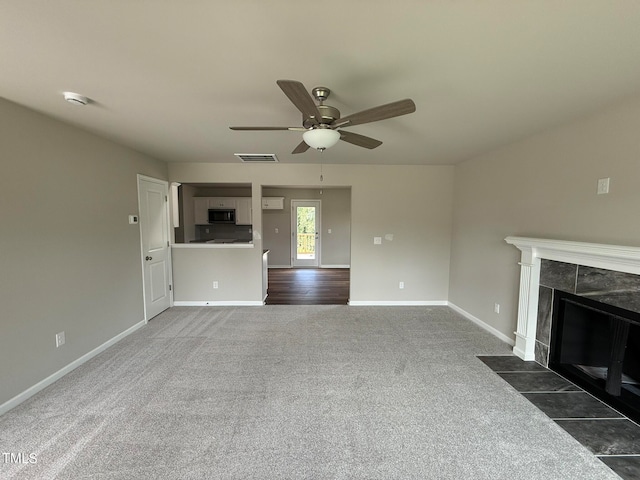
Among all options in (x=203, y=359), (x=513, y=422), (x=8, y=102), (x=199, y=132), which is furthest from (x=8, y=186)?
(x=513, y=422)

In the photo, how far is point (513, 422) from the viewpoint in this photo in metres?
1.90

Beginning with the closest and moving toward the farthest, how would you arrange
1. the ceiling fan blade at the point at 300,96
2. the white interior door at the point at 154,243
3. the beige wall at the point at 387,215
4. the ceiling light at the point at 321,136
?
the ceiling fan blade at the point at 300,96 < the ceiling light at the point at 321,136 < the white interior door at the point at 154,243 < the beige wall at the point at 387,215

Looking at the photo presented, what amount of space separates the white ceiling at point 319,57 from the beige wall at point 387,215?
187cm

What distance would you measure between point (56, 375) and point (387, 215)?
4.40 metres

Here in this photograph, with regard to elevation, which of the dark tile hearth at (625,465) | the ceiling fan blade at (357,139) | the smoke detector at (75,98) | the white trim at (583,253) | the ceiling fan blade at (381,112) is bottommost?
the dark tile hearth at (625,465)

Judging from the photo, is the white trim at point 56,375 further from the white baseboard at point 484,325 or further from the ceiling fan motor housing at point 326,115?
the white baseboard at point 484,325

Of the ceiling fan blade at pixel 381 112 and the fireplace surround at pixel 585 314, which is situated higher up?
the ceiling fan blade at pixel 381 112

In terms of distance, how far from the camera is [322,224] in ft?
25.9

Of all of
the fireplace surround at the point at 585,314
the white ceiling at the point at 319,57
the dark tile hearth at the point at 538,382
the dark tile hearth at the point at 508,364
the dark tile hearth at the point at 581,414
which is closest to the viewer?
the white ceiling at the point at 319,57

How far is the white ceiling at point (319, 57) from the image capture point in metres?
1.17

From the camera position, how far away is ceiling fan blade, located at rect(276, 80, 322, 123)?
4.27ft

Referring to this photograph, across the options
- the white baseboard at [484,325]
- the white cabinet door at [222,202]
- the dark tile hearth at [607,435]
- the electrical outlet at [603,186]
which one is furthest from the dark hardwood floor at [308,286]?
the electrical outlet at [603,186]

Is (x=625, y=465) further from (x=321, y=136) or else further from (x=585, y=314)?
(x=321, y=136)

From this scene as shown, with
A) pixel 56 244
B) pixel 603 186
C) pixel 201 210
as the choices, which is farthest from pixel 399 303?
pixel 201 210
